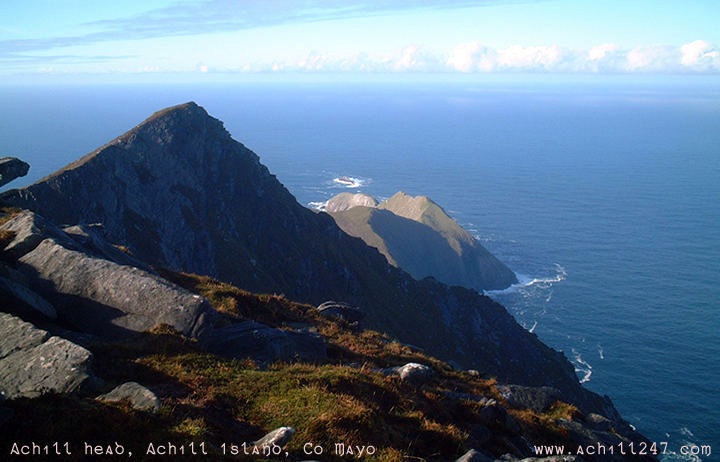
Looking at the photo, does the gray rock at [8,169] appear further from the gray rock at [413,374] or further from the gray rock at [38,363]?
the gray rock at [413,374]

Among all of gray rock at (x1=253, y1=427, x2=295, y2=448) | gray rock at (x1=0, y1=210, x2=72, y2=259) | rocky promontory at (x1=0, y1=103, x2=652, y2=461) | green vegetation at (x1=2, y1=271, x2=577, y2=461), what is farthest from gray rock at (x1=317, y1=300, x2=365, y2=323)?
gray rock at (x1=253, y1=427, x2=295, y2=448)

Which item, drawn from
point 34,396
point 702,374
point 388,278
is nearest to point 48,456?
point 34,396

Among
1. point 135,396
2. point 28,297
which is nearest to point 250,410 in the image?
point 135,396

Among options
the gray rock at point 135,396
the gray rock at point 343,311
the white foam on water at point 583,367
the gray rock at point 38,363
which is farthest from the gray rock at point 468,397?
the white foam on water at point 583,367

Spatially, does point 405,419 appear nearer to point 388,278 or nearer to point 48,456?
point 48,456

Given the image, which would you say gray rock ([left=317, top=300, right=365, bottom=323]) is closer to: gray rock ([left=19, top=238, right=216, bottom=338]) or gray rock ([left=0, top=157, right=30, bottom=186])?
gray rock ([left=19, top=238, right=216, bottom=338])

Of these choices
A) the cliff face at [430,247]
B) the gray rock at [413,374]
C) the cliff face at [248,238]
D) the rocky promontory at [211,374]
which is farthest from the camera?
the cliff face at [430,247]

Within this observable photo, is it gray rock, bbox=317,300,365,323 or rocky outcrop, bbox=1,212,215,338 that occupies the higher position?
rocky outcrop, bbox=1,212,215,338
